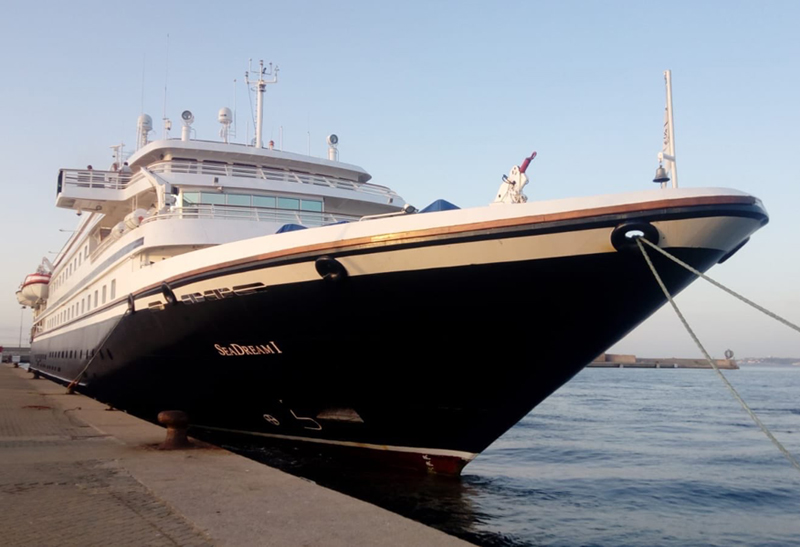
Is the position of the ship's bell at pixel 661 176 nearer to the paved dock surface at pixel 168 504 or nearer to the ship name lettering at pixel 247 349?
the paved dock surface at pixel 168 504

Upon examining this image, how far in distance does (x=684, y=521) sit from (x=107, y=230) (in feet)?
61.0

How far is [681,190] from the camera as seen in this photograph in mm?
6664

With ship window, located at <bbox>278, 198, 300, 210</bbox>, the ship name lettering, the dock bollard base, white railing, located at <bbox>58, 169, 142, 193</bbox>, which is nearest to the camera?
the dock bollard base

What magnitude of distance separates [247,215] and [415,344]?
6120mm

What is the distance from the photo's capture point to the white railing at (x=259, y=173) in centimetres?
1455

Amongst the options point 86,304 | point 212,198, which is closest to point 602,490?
A: point 212,198

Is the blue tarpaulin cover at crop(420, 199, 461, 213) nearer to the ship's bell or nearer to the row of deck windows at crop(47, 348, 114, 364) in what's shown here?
the ship's bell

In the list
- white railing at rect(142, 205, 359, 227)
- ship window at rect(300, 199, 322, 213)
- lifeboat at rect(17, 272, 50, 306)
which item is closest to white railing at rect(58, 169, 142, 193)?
white railing at rect(142, 205, 359, 227)

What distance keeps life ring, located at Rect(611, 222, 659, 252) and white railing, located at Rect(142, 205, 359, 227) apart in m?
6.98

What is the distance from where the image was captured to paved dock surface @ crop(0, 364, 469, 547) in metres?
4.58

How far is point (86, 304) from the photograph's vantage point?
800 inches

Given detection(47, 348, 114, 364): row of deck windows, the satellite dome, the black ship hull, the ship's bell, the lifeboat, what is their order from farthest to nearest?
the lifeboat → the satellite dome → detection(47, 348, 114, 364): row of deck windows → the black ship hull → the ship's bell

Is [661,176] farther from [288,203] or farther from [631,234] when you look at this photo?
[288,203]

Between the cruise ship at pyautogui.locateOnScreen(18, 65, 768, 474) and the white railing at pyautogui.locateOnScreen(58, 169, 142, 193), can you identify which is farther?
the white railing at pyautogui.locateOnScreen(58, 169, 142, 193)
